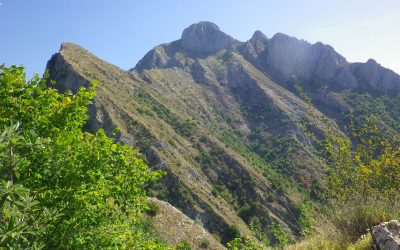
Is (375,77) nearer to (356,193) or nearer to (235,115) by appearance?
(235,115)

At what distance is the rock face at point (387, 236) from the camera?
5.95 metres

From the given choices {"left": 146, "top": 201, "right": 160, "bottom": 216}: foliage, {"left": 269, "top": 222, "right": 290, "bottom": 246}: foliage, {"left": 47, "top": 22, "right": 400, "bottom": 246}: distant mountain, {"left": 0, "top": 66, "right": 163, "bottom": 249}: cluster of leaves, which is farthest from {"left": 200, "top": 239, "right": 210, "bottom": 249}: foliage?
{"left": 0, "top": 66, "right": 163, "bottom": 249}: cluster of leaves

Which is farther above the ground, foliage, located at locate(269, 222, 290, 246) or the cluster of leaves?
the cluster of leaves

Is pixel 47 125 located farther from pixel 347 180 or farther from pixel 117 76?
pixel 117 76

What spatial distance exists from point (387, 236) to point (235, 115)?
136023mm

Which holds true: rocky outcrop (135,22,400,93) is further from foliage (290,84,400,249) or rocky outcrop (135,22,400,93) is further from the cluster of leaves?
the cluster of leaves

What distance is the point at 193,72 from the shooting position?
168750mm

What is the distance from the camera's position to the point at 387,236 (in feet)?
19.8

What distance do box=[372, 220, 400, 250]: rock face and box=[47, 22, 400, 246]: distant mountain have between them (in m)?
6.66

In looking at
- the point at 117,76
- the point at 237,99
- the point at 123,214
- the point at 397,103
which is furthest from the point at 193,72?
the point at 123,214

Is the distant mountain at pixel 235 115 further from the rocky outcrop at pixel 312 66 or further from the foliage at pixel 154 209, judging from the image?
the foliage at pixel 154 209

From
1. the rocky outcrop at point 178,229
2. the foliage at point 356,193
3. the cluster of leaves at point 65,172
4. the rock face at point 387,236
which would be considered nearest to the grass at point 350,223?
the foliage at point 356,193

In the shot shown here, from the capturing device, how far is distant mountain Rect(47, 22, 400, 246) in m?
69.5

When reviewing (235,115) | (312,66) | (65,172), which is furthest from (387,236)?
(312,66)
